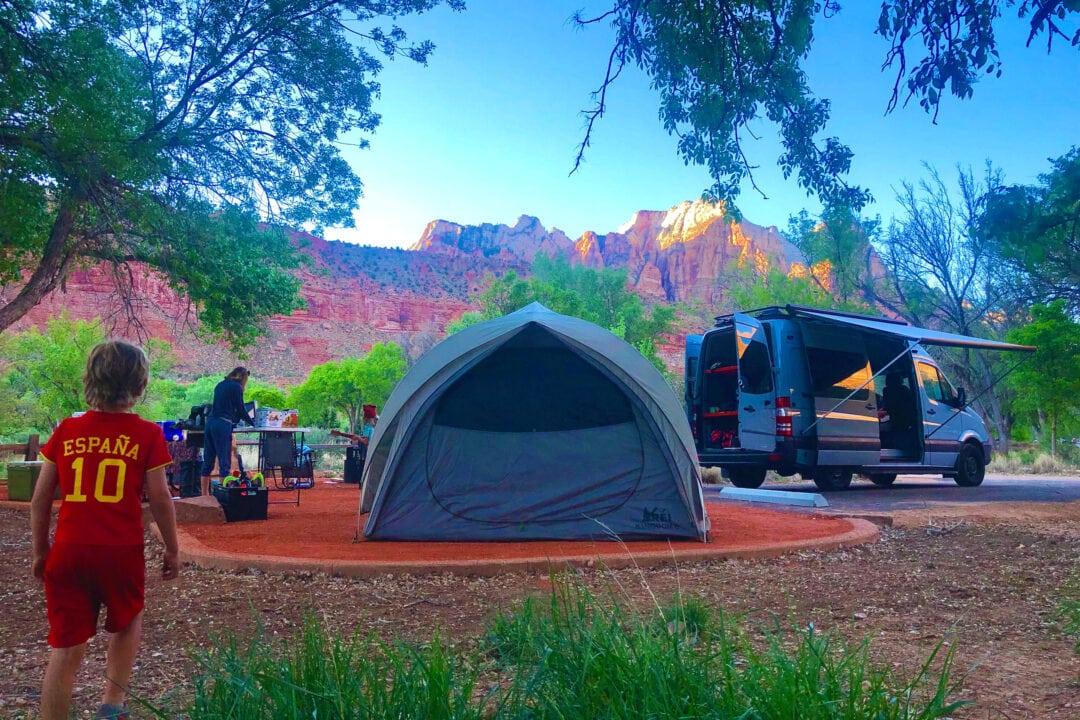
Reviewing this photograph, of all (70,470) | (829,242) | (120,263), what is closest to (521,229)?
(829,242)

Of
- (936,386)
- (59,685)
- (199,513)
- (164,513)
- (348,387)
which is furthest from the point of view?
(348,387)

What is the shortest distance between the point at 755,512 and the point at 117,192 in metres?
8.56

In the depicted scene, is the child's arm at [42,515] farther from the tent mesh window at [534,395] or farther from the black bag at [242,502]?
the black bag at [242,502]

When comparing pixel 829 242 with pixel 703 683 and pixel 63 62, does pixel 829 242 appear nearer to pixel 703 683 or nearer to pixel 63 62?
pixel 63 62

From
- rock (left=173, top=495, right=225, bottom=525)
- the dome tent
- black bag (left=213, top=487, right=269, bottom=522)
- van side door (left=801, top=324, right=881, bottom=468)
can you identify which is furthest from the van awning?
rock (left=173, top=495, right=225, bottom=525)

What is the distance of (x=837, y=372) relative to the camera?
11.8 meters

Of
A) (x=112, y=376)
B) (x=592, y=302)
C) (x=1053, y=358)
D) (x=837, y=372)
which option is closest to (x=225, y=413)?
(x=112, y=376)

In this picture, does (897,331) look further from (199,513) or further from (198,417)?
(198,417)

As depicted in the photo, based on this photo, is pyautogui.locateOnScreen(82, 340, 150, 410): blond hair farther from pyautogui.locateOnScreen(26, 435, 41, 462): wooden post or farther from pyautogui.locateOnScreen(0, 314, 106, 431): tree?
pyautogui.locateOnScreen(0, 314, 106, 431): tree

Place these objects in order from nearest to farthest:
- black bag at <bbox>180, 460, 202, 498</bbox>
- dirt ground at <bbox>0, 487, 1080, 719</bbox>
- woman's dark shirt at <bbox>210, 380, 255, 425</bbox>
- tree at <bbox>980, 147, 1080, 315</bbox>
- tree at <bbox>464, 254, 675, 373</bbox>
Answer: dirt ground at <bbox>0, 487, 1080, 719</bbox> → tree at <bbox>980, 147, 1080, 315</bbox> → woman's dark shirt at <bbox>210, 380, 255, 425</bbox> → black bag at <bbox>180, 460, 202, 498</bbox> → tree at <bbox>464, 254, 675, 373</bbox>

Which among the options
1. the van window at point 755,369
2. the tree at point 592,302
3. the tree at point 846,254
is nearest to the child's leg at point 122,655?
the van window at point 755,369

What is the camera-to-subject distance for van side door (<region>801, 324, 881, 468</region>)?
11.5m

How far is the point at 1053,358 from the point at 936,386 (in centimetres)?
1089

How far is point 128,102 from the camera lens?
30.2 feet
